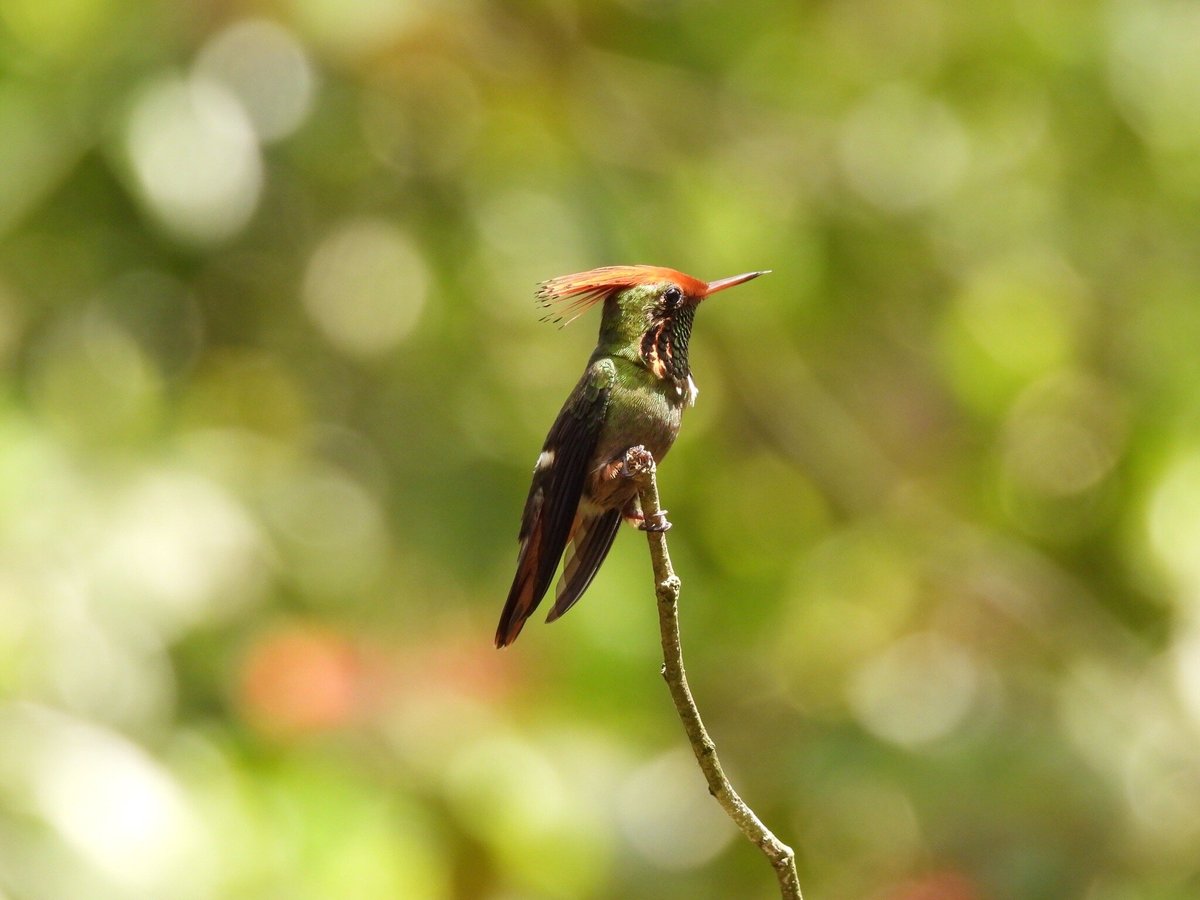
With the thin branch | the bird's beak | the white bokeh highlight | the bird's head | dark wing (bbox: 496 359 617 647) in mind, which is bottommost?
the thin branch

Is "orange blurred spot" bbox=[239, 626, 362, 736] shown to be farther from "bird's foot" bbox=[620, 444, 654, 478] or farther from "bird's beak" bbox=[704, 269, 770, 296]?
"bird's beak" bbox=[704, 269, 770, 296]

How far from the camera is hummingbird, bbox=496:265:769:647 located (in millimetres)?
1884

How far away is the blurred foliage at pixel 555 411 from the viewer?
3986 millimetres

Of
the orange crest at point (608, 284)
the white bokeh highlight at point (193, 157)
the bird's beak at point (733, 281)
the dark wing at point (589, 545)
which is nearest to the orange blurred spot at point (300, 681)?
the white bokeh highlight at point (193, 157)

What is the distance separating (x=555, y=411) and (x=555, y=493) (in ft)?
11.2

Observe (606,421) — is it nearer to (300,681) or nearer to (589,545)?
(589,545)

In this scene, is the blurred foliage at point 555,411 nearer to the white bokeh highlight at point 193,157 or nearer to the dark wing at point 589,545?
the white bokeh highlight at point 193,157

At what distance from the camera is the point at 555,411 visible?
17.4 ft

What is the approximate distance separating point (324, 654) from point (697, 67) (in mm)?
3012

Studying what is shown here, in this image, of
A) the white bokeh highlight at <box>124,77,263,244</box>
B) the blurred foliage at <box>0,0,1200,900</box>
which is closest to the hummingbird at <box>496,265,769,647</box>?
the blurred foliage at <box>0,0,1200,900</box>

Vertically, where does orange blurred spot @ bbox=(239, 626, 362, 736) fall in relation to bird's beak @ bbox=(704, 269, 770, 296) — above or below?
above

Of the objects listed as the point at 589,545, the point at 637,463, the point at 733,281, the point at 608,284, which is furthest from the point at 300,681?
the point at 733,281

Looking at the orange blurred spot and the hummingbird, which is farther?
the orange blurred spot

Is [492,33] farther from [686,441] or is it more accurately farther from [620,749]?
[620,749]
